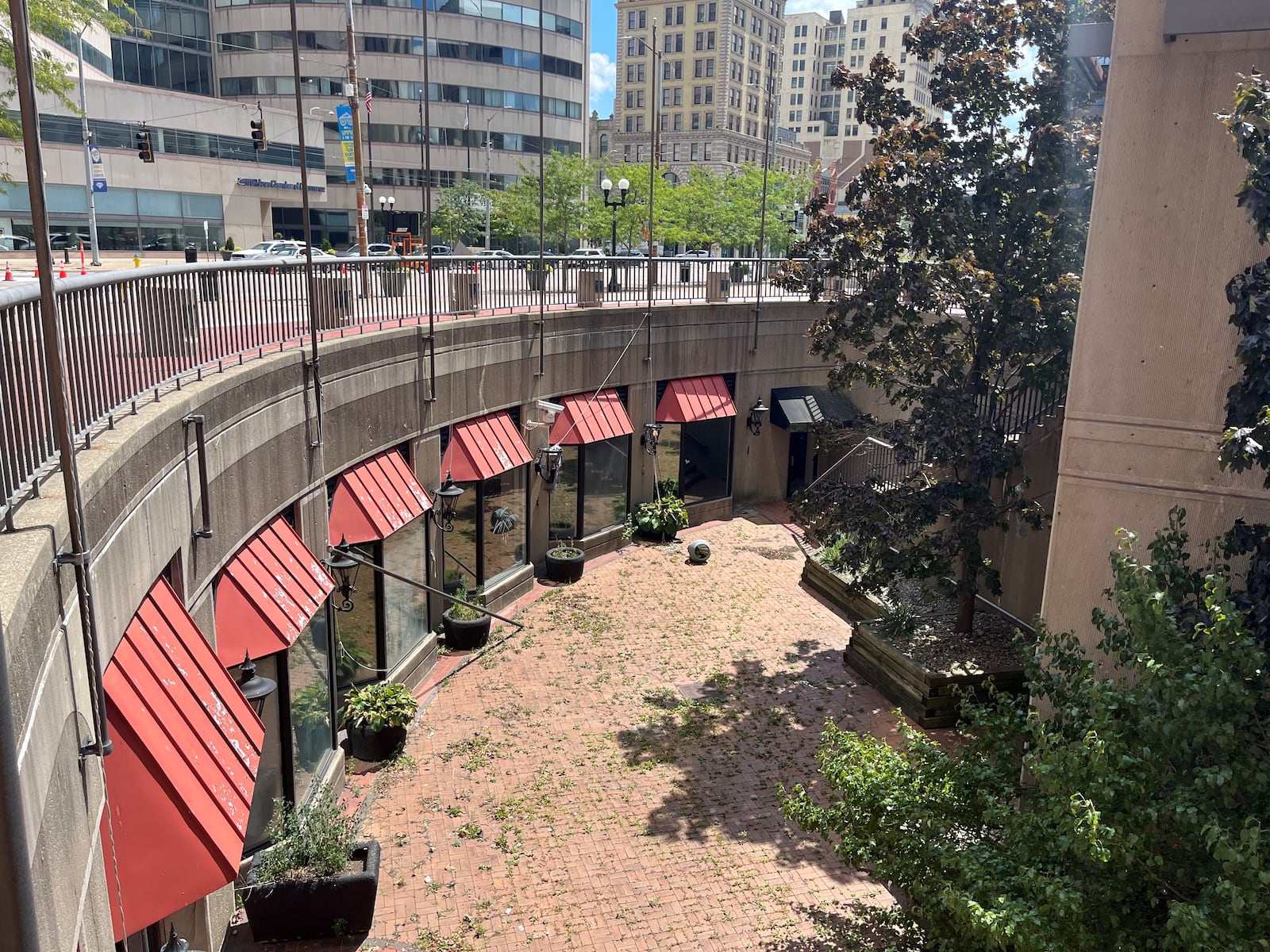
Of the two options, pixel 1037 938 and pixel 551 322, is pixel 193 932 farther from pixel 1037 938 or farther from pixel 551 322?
pixel 551 322

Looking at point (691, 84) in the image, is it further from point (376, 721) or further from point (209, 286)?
point (209, 286)

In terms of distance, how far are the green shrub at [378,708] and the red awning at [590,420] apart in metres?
7.52

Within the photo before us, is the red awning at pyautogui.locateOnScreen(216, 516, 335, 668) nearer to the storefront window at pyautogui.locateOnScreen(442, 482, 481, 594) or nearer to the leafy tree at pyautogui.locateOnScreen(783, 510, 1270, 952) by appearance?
the storefront window at pyautogui.locateOnScreen(442, 482, 481, 594)

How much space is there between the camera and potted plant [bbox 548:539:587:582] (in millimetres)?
19656

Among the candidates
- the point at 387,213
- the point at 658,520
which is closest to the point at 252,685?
the point at 658,520

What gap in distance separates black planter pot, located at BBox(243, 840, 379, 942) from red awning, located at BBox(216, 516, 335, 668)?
2135mm

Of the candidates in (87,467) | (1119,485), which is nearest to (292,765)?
(87,467)

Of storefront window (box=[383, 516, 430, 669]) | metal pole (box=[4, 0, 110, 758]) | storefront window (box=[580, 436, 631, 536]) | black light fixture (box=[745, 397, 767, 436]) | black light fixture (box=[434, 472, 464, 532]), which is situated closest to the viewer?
metal pole (box=[4, 0, 110, 758])

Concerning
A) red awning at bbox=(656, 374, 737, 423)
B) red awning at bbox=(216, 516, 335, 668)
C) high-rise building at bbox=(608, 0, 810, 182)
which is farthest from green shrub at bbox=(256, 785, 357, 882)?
high-rise building at bbox=(608, 0, 810, 182)

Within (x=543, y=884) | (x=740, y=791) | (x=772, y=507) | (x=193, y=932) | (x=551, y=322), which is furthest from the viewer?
Result: (x=772, y=507)

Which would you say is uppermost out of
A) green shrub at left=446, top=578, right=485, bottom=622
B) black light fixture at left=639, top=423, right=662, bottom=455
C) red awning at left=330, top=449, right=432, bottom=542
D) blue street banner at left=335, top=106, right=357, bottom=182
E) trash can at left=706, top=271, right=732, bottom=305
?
blue street banner at left=335, top=106, right=357, bottom=182

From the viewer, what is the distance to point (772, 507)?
2638cm

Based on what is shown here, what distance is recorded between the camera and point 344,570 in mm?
12602

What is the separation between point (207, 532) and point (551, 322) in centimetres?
1141
